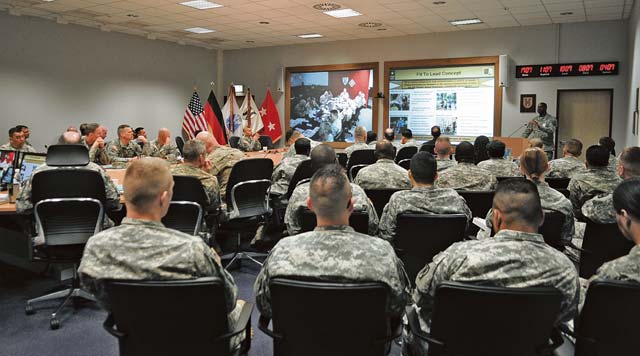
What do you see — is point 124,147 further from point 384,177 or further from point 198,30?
point 384,177

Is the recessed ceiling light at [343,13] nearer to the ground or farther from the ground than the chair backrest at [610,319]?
farther from the ground

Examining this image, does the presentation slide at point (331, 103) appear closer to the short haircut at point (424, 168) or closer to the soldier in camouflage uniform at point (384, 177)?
the soldier in camouflage uniform at point (384, 177)

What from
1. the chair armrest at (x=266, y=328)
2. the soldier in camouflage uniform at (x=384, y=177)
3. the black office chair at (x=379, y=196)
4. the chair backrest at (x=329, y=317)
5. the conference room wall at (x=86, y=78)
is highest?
the conference room wall at (x=86, y=78)

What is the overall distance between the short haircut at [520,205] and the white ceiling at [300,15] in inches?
280

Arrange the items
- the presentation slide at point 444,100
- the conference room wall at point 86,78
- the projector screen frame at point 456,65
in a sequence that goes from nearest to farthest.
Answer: the conference room wall at point 86,78 < the projector screen frame at point 456,65 < the presentation slide at point 444,100

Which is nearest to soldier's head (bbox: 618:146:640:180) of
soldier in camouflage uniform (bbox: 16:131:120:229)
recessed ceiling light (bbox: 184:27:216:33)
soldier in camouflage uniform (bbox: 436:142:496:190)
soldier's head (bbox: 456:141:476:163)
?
soldier in camouflage uniform (bbox: 436:142:496:190)

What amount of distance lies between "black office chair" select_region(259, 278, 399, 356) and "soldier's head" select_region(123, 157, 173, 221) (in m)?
0.58

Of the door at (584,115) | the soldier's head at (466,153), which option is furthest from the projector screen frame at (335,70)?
the soldier's head at (466,153)

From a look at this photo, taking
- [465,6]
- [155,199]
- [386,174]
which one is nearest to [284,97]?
[465,6]

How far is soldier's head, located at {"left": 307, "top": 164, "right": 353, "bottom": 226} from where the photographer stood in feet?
6.48

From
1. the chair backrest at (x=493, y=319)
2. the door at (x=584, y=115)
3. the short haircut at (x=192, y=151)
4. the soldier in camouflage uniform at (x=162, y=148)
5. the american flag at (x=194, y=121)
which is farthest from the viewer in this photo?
the american flag at (x=194, y=121)

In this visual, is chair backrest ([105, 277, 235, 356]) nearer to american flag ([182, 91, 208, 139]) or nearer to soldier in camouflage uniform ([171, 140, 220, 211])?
soldier in camouflage uniform ([171, 140, 220, 211])

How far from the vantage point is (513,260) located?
5.77 ft

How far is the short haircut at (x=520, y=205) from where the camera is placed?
6.17ft
